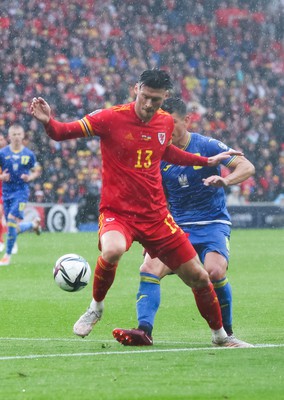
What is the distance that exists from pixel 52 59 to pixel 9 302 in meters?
20.3

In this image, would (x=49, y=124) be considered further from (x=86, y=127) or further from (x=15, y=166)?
(x=15, y=166)

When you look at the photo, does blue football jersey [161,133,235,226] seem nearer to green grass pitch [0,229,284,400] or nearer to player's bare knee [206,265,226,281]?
player's bare knee [206,265,226,281]

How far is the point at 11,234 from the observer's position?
→ 17.0 meters

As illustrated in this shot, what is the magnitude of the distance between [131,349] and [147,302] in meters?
0.62

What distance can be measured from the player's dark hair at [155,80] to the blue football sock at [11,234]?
992 cm

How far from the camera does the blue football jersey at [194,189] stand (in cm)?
836

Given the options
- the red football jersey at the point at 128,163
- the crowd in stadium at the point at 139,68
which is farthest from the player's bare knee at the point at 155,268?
the crowd in stadium at the point at 139,68

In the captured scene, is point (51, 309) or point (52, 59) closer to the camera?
point (51, 309)

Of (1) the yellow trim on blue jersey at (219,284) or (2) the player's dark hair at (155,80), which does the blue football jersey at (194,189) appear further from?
(2) the player's dark hair at (155,80)

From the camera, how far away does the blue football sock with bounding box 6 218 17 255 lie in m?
16.8

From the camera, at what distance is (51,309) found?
36.2ft

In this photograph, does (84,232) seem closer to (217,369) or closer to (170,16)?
(170,16)

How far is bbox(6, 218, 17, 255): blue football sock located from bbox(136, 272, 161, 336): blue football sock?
354 inches

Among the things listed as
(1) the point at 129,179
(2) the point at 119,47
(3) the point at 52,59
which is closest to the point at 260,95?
(2) the point at 119,47
